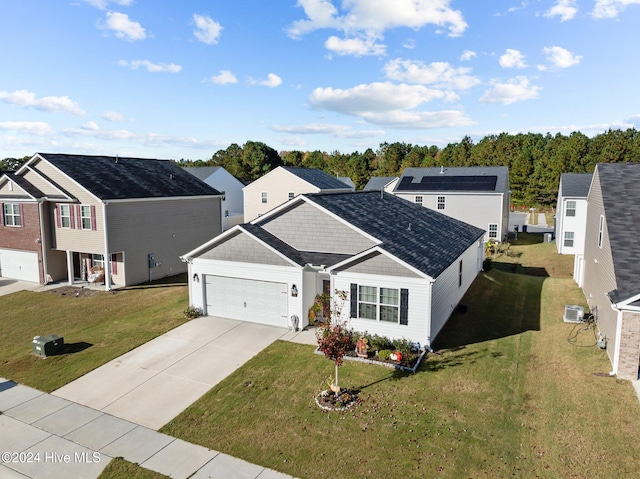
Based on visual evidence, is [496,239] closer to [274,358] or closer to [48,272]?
[274,358]

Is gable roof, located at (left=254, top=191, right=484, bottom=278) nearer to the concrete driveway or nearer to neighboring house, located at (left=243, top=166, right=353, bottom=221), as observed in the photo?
the concrete driveway

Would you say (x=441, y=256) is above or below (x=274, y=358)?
above

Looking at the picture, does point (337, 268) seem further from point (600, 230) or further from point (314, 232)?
point (600, 230)

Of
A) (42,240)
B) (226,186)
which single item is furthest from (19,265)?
(226,186)

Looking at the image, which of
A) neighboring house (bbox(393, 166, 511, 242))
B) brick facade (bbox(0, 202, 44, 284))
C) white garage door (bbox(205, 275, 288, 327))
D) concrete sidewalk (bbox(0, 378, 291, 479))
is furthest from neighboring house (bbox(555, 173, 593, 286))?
brick facade (bbox(0, 202, 44, 284))

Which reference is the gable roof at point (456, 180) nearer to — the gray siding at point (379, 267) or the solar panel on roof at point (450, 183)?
the solar panel on roof at point (450, 183)

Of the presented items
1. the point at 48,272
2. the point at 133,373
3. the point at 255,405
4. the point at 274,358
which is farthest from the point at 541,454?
the point at 48,272

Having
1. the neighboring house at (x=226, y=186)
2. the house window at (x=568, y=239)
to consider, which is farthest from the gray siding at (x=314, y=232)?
the neighboring house at (x=226, y=186)
